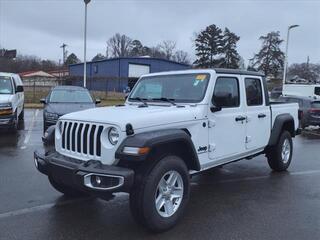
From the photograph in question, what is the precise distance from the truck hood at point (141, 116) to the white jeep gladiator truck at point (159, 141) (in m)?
0.01

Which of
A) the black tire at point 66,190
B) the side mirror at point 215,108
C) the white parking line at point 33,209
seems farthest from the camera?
the black tire at point 66,190

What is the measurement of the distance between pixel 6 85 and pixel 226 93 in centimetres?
940

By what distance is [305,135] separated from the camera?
48.9 feet

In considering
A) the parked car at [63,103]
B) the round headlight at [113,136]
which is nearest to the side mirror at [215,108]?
the round headlight at [113,136]

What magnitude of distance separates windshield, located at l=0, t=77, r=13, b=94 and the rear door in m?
8.83

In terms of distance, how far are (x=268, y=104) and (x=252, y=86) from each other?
24.7 inches

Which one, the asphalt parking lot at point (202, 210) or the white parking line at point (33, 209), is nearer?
the asphalt parking lot at point (202, 210)

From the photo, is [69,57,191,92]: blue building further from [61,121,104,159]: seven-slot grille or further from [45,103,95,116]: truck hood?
[61,121,104,159]: seven-slot grille

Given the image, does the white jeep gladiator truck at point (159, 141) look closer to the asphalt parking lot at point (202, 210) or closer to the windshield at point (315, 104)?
the asphalt parking lot at point (202, 210)

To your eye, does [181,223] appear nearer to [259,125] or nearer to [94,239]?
[94,239]

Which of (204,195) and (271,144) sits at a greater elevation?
(271,144)

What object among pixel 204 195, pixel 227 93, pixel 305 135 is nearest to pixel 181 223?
pixel 204 195

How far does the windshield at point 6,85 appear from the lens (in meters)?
12.8

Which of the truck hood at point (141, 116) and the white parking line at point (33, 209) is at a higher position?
the truck hood at point (141, 116)
